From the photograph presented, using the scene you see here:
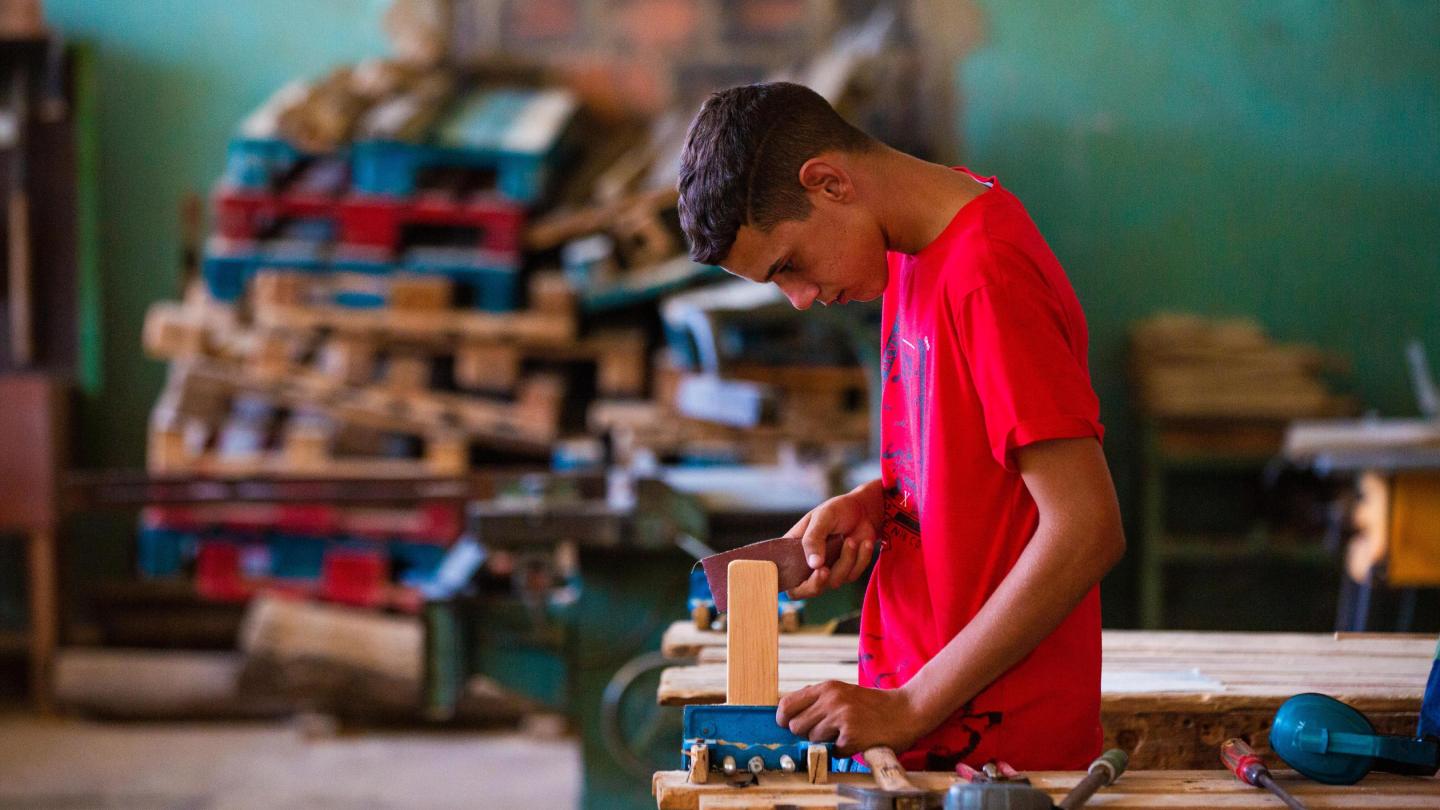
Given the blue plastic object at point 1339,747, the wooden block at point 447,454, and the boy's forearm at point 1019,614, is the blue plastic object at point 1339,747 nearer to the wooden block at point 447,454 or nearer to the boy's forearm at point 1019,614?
the boy's forearm at point 1019,614

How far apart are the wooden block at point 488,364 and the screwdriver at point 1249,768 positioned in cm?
417

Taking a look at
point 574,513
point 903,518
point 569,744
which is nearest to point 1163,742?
point 903,518

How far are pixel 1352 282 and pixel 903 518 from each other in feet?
15.9

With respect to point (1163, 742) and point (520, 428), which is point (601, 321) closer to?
point (520, 428)

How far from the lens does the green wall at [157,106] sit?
601 cm

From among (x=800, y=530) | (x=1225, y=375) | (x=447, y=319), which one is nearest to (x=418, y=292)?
(x=447, y=319)

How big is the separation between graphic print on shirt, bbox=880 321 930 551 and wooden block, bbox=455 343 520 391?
3893mm

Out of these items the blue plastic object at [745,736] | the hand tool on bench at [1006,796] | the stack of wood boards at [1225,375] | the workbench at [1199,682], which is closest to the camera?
the hand tool on bench at [1006,796]

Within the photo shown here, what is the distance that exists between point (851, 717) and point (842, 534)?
1.15 feet

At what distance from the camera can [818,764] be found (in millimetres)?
1523

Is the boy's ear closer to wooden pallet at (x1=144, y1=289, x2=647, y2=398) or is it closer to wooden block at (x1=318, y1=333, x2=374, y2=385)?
wooden pallet at (x1=144, y1=289, x2=647, y2=398)

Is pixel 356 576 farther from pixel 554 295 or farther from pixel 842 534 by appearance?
pixel 842 534

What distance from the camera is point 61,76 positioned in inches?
232

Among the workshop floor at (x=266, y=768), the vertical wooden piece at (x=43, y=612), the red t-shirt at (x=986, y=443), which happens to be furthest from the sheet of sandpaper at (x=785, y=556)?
the vertical wooden piece at (x=43, y=612)
